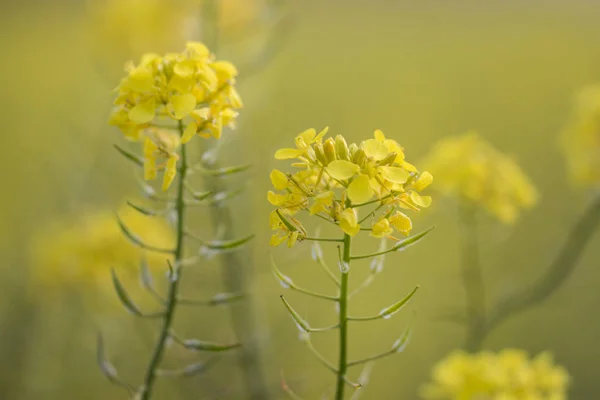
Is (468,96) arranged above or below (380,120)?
above

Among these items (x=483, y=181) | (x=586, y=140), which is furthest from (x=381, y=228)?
(x=586, y=140)

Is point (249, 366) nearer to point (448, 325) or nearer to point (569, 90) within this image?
point (448, 325)

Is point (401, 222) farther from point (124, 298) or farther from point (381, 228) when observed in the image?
point (124, 298)

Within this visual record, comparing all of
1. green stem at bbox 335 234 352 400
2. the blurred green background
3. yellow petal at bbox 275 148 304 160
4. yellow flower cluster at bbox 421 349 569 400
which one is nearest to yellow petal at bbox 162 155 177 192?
yellow petal at bbox 275 148 304 160

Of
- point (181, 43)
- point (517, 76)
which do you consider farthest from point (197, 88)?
point (517, 76)

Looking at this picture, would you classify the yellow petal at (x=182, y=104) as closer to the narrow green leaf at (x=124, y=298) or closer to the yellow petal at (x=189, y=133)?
the yellow petal at (x=189, y=133)

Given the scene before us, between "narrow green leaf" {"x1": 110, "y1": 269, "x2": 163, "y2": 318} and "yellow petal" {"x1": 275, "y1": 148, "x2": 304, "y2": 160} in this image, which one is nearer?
"yellow petal" {"x1": 275, "y1": 148, "x2": 304, "y2": 160}

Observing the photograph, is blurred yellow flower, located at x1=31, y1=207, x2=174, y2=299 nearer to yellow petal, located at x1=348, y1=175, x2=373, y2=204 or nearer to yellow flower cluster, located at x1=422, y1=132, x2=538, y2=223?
yellow flower cluster, located at x1=422, y1=132, x2=538, y2=223
